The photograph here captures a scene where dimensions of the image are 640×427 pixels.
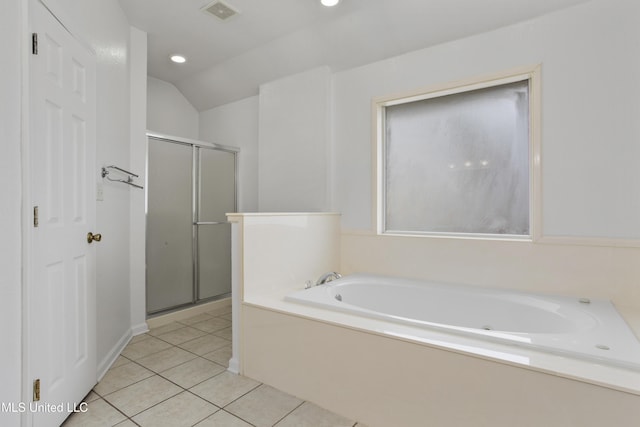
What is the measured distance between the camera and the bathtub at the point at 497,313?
4.32 ft

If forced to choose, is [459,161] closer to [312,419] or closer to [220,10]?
[312,419]

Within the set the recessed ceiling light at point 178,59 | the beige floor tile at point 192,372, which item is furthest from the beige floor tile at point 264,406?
the recessed ceiling light at point 178,59

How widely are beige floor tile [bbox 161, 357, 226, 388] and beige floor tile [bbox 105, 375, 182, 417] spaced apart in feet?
0.17

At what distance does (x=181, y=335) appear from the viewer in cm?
272

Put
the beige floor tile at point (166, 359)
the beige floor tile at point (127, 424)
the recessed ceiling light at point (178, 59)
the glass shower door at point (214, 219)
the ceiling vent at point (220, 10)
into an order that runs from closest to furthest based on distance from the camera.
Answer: the beige floor tile at point (127, 424) < the beige floor tile at point (166, 359) < the ceiling vent at point (220, 10) < the recessed ceiling light at point (178, 59) < the glass shower door at point (214, 219)

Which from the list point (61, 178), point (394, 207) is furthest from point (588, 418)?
point (61, 178)

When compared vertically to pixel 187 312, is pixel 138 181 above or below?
above

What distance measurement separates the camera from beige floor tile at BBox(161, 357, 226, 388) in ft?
6.44

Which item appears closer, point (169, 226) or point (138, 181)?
point (138, 181)

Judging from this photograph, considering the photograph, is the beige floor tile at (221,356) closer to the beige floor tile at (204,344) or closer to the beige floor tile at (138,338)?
the beige floor tile at (204,344)

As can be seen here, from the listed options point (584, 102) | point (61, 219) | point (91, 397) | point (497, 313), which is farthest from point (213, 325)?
point (584, 102)

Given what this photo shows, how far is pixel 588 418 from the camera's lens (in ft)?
3.63

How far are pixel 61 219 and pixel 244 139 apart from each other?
245cm

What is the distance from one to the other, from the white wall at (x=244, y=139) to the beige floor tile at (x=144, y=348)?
1.62m
